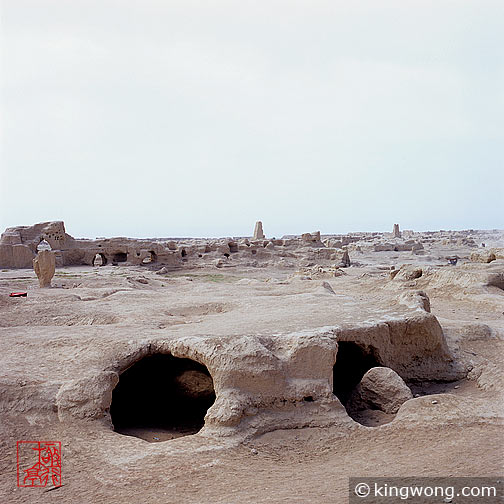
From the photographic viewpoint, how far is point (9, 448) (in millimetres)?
5152

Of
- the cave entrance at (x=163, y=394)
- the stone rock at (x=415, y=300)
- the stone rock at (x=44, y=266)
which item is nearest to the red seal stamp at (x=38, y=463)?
the cave entrance at (x=163, y=394)

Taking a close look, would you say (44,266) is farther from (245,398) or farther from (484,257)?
(484,257)

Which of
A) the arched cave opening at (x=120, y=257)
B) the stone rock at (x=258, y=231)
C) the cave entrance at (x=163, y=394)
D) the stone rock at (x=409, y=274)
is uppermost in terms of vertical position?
the stone rock at (x=258, y=231)

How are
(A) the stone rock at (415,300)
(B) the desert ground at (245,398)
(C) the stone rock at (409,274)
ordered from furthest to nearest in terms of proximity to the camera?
(C) the stone rock at (409,274)
(A) the stone rock at (415,300)
(B) the desert ground at (245,398)

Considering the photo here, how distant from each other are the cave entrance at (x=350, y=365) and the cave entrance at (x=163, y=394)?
2.05m

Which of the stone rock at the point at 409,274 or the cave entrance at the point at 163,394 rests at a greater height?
the stone rock at the point at 409,274

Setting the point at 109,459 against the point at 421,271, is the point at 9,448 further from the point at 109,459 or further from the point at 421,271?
the point at 421,271

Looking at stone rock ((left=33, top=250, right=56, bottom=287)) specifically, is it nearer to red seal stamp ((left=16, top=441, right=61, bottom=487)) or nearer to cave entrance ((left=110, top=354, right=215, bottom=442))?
cave entrance ((left=110, top=354, right=215, bottom=442))

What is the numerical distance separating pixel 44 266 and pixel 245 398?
43.7ft

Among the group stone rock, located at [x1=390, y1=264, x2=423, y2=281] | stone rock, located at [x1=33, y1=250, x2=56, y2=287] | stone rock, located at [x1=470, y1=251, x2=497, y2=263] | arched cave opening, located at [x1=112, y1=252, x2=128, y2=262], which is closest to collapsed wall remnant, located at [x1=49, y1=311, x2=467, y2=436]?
stone rock, located at [x1=390, y1=264, x2=423, y2=281]

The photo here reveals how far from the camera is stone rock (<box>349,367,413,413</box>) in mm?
6312

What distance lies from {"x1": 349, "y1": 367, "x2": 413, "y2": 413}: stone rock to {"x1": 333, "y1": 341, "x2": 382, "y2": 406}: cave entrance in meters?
0.40

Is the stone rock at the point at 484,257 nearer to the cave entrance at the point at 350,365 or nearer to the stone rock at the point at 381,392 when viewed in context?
the cave entrance at the point at 350,365

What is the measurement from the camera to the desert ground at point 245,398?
4547 millimetres
